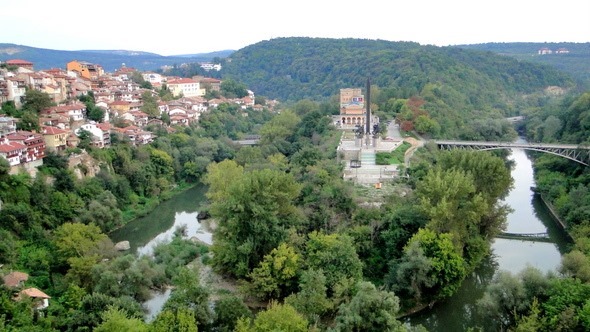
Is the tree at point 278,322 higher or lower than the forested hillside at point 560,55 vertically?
lower

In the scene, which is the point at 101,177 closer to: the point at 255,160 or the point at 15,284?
the point at 255,160

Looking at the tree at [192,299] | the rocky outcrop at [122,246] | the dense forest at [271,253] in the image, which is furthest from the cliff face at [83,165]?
the tree at [192,299]

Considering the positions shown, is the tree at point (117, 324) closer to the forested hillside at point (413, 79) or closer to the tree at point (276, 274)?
the tree at point (276, 274)

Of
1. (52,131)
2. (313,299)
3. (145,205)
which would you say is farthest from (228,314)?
(52,131)

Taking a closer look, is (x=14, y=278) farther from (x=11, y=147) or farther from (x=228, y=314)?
(x=11, y=147)

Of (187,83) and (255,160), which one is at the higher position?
(187,83)

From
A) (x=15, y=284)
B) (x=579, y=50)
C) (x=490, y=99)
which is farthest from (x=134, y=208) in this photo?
(x=579, y=50)
